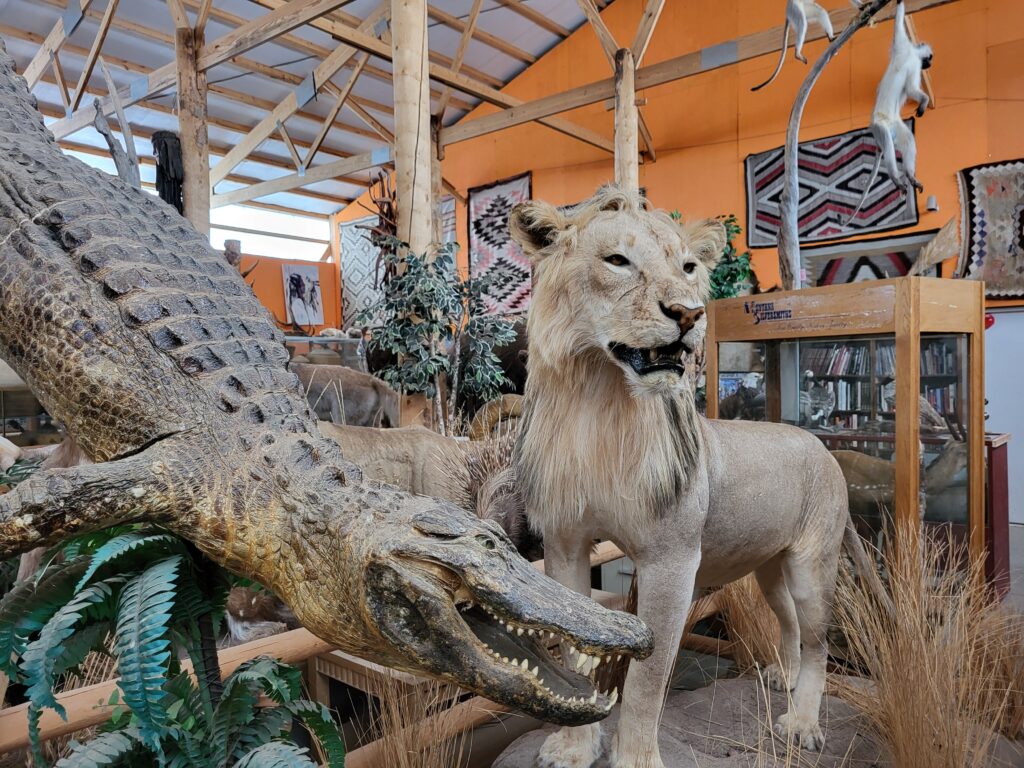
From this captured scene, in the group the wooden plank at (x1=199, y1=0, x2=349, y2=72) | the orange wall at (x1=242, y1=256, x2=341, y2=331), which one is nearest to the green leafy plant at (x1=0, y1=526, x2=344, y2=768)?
the wooden plank at (x1=199, y1=0, x2=349, y2=72)

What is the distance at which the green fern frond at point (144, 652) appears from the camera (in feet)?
2.54

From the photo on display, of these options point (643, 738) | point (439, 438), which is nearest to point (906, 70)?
point (439, 438)

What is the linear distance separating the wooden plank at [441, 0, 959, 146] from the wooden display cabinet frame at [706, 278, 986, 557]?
11.3 feet

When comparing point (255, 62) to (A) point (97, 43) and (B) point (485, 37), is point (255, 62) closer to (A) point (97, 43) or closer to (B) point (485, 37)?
(A) point (97, 43)

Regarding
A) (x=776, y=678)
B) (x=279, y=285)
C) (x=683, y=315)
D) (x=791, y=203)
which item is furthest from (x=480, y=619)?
(x=279, y=285)

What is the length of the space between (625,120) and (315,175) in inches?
179

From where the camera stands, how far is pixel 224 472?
3.13 ft

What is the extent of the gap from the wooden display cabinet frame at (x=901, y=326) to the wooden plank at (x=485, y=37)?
19.2ft

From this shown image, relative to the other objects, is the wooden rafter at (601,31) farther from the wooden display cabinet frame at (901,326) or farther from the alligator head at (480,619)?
the alligator head at (480,619)

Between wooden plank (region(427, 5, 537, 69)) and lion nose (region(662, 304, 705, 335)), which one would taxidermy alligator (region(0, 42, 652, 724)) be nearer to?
lion nose (region(662, 304, 705, 335))

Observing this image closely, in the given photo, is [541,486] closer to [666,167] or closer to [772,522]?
[772,522]

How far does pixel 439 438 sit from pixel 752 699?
1.33 m

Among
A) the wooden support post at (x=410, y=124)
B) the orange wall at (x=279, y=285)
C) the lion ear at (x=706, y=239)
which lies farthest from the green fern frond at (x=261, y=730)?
the orange wall at (x=279, y=285)

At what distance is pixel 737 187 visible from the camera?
7.03 metres
